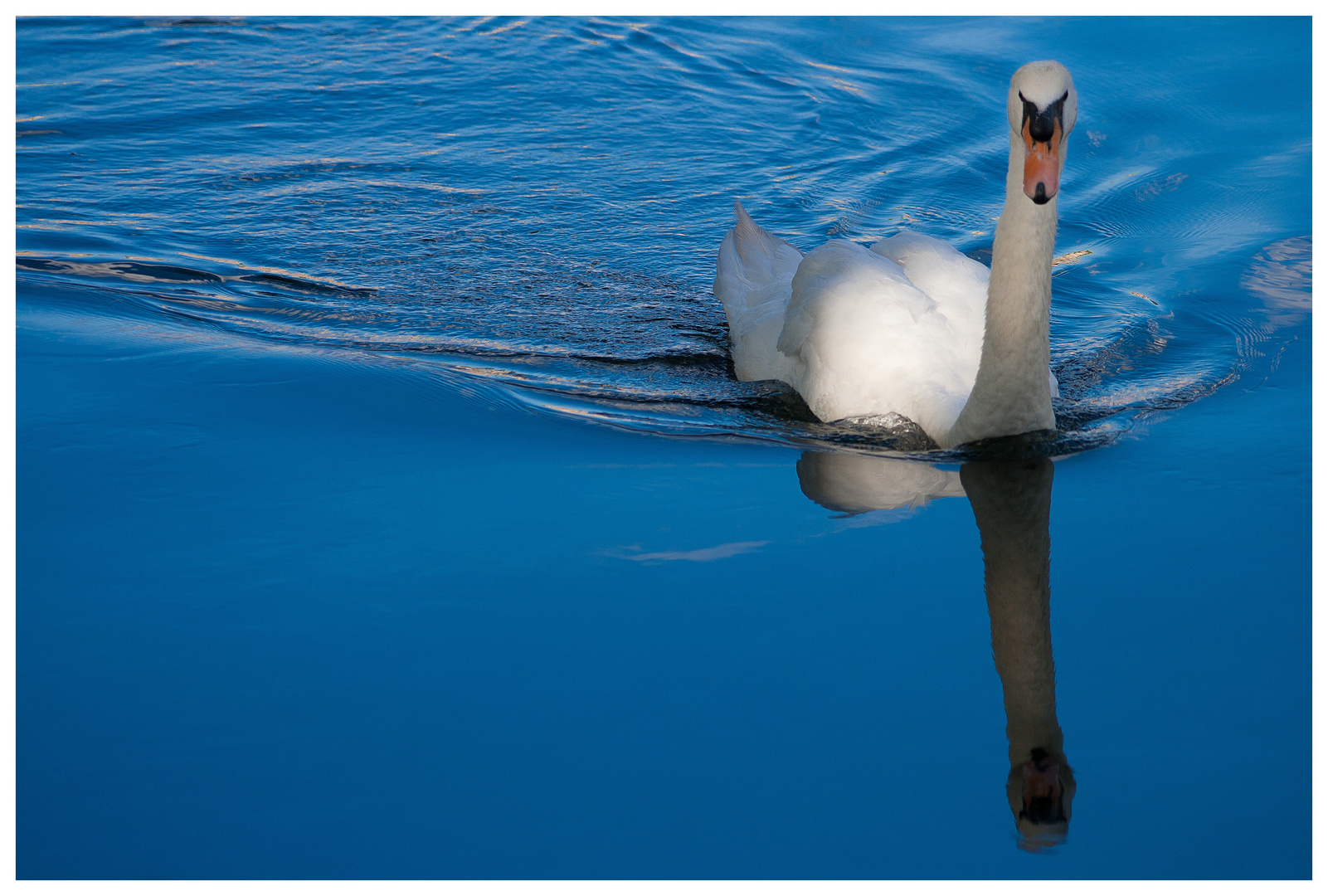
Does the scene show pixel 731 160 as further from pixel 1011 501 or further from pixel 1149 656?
pixel 1149 656

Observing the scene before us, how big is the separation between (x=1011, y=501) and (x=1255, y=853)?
2078 millimetres

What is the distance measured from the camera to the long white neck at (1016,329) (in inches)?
201

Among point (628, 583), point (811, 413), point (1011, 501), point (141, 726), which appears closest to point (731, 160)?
point (811, 413)

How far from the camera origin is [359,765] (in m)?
3.57

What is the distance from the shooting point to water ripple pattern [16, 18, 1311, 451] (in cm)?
703

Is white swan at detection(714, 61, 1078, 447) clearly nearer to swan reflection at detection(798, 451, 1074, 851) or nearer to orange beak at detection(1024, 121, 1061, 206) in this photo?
orange beak at detection(1024, 121, 1061, 206)

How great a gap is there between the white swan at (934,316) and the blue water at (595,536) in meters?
0.22

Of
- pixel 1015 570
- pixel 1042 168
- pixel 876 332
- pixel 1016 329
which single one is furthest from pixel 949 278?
pixel 1015 570

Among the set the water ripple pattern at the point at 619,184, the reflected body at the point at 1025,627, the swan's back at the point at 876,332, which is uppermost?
the water ripple pattern at the point at 619,184

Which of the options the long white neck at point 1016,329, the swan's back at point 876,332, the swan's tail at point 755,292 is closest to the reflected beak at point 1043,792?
the long white neck at point 1016,329

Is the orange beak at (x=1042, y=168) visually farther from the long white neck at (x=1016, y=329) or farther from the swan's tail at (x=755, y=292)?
the swan's tail at (x=755, y=292)

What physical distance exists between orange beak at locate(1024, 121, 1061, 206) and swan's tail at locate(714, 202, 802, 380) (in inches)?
80.8

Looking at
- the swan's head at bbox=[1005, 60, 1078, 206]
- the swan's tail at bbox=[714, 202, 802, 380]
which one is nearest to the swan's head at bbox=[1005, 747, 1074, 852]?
the swan's head at bbox=[1005, 60, 1078, 206]

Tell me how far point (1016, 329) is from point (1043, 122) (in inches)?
37.8
